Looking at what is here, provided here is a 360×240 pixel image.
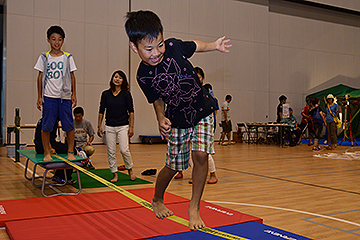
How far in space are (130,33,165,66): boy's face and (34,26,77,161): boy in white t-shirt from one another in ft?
7.65

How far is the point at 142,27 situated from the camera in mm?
2029

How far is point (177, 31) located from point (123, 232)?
1176cm

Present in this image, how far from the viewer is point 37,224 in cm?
271

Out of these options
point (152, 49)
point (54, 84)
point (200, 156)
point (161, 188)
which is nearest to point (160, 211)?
point (161, 188)

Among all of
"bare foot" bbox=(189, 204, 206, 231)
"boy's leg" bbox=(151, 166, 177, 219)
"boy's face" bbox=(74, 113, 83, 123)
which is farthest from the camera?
"boy's face" bbox=(74, 113, 83, 123)

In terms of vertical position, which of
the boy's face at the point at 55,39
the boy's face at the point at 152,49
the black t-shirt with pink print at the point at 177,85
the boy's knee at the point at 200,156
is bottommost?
the boy's knee at the point at 200,156

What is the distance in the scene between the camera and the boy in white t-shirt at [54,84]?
411 cm

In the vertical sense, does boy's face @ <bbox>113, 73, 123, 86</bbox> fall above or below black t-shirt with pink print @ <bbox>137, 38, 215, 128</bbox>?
above

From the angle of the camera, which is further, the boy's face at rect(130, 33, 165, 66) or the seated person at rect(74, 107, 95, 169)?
the seated person at rect(74, 107, 95, 169)

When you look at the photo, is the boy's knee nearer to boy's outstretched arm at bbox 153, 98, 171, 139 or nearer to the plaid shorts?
the plaid shorts

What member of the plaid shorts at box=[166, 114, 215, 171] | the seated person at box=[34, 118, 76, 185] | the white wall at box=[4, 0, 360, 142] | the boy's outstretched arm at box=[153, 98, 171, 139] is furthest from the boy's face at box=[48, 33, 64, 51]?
the white wall at box=[4, 0, 360, 142]

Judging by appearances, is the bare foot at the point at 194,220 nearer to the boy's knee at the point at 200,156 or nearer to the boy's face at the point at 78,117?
the boy's knee at the point at 200,156

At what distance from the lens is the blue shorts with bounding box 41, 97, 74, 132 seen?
4.14 metres

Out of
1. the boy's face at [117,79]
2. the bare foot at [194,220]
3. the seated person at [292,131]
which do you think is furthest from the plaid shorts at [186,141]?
the seated person at [292,131]
